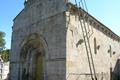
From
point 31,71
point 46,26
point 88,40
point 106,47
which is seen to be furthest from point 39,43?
point 106,47

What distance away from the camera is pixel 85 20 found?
1573 centimetres

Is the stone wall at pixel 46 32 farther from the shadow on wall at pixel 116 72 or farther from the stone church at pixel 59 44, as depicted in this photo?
the shadow on wall at pixel 116 72

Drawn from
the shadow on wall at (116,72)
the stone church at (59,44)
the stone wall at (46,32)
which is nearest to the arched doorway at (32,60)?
the stone church at (59,44)

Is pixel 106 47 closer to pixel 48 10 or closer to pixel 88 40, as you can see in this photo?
pixel 88 40

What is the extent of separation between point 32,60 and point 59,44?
427 cm

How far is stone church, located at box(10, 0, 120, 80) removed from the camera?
1378 cm

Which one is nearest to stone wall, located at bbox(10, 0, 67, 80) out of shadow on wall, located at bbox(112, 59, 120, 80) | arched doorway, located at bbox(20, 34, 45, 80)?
arched doorway, located at bbox(20, 34, 45, 80)

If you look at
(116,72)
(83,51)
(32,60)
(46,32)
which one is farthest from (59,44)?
(116,72)

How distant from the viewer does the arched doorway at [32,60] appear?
16312 mm

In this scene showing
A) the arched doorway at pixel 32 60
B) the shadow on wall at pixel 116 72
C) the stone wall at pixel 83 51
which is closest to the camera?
the stone wall at pixel 83 51

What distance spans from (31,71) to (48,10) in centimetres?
562

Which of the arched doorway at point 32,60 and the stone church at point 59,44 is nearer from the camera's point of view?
the stone church at point 59,44

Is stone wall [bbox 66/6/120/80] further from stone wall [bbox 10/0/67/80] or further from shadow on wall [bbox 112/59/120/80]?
shadow on wall [bbox 112/59/120/80]

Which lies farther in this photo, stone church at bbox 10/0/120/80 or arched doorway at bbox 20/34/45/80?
arched doorway at bbox 20/34/45/80
